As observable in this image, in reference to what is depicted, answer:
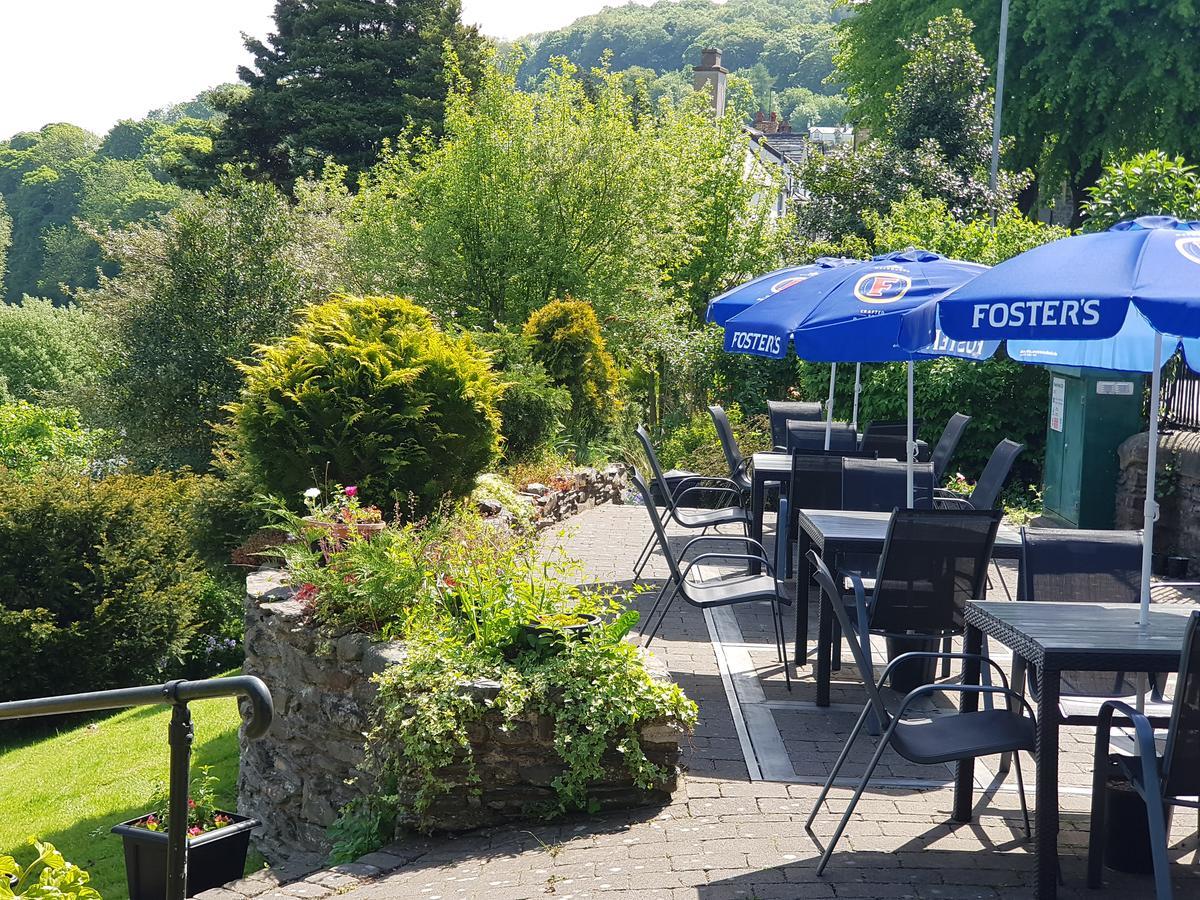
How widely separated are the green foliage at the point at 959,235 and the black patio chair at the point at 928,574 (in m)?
8.82

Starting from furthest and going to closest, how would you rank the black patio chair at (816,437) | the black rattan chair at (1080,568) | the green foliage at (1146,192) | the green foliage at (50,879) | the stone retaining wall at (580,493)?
the green foliage at (1146,192) → the stone retaining wall at (580,493) → the black patio chair at (816,437) → the black rattan chair at (1080,568) → the green foliage at (50,879)

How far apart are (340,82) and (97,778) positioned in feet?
97.0

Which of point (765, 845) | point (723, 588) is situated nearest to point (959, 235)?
point (723, 588)

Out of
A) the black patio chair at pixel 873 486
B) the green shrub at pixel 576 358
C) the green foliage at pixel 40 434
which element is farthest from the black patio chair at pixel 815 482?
the green foliage at pixel 40 434

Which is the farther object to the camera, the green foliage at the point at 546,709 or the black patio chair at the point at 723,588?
the black patio chair at the point at 723,588

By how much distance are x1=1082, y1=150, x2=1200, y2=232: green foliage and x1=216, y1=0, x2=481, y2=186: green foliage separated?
24.5 meters

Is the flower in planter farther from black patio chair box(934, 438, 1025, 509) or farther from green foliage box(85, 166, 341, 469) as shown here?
green foliage box(85, 166, 341, 469)

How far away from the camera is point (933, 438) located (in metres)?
13.8

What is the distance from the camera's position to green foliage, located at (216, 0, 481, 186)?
34375 millimetres

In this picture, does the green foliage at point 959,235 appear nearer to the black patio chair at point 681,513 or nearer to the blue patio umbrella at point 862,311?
the black patio chair at point 681,513

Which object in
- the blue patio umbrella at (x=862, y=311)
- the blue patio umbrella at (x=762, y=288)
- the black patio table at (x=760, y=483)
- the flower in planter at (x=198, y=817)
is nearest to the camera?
the flower in planter at (x=198, y=817)

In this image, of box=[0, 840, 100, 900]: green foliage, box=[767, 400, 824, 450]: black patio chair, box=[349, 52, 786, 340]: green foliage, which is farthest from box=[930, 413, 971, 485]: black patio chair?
box=[349, 52, 786, 340]: green foliage

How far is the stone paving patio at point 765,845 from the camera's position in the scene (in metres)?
4.11

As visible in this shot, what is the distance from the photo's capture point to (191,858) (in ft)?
18.1
